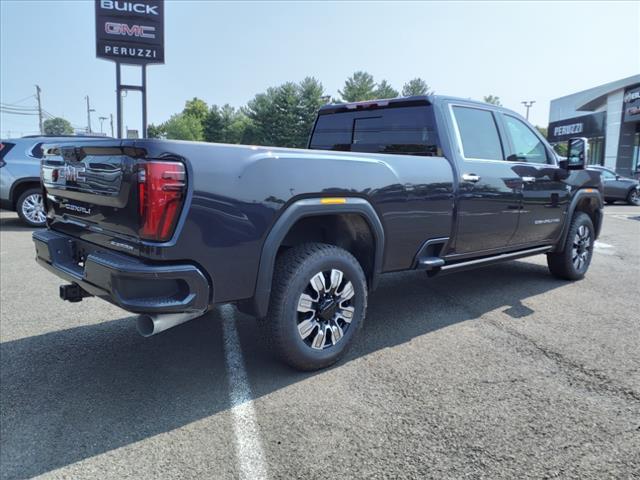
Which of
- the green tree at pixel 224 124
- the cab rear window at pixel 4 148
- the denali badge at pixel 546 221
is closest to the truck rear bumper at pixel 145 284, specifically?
the denali badge at pixel 546 221

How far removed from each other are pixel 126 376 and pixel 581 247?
17.8ft

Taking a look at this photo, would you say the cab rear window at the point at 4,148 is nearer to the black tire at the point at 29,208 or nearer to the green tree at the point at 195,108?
the black tire at the point at 29,208

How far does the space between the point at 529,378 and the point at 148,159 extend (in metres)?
2.80

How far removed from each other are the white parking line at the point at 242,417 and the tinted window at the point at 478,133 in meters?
2.62

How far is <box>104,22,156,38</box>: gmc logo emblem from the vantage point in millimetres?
20266

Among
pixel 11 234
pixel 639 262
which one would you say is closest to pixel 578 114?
pixel 639 262

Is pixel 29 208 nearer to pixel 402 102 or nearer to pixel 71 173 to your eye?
pixel 71 173

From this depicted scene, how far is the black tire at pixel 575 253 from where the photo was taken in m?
5.90

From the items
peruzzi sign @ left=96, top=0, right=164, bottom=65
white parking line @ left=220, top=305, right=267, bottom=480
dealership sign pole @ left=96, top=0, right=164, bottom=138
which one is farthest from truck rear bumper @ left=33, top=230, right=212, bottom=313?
peruzzi sign @ left=96, top=0, right=164, bottom=65

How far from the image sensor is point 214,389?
3.14 meters

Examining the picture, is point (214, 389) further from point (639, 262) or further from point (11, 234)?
point (11, 234)

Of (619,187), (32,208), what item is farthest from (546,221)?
(619,187)

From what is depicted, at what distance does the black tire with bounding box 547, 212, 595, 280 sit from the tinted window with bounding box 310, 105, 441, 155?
2.64m

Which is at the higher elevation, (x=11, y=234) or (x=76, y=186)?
(x=76, y=186)
